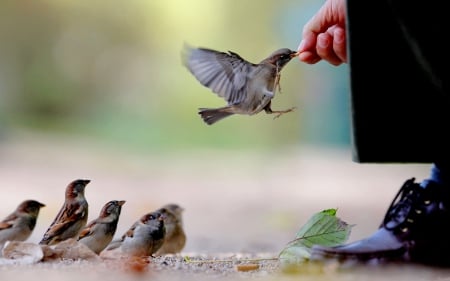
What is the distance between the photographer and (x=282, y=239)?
5.62 metres

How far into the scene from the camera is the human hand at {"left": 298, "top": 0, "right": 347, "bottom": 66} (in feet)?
10.7

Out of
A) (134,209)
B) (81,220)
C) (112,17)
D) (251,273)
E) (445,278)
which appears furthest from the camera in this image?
(112,17)

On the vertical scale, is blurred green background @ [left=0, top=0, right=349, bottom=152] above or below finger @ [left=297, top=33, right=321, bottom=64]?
above

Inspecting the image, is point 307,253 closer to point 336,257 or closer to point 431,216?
point 336,257

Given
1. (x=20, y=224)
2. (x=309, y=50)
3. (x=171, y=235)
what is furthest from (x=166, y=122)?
(x=20, y=224)

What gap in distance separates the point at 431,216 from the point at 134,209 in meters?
4.56

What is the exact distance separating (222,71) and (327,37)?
523mm

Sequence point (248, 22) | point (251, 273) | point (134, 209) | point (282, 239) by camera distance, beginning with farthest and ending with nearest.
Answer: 1. point (248, 22)
2. point (134, 209)
3. point (282, 239)
4. point (251, 273)

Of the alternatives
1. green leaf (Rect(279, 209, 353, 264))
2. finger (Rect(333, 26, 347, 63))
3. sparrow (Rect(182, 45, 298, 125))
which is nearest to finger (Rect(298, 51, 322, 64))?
finger (Rect(333, 26, 347, 63))

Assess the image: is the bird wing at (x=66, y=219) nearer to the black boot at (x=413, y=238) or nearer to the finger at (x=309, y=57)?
the black boot at (x=413, y=238)

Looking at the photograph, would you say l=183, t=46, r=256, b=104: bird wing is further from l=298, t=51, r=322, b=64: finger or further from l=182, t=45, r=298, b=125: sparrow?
l=298, t=51, r=322, b=64: finger

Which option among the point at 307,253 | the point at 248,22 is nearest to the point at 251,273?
the point at 307,253

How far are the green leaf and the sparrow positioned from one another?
36 centimetres

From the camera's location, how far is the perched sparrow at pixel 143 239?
3.00m
